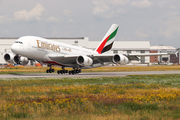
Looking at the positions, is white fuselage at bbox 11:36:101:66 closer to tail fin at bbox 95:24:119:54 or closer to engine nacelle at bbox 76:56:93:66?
engine nacelle at bbox 76:56:93:66

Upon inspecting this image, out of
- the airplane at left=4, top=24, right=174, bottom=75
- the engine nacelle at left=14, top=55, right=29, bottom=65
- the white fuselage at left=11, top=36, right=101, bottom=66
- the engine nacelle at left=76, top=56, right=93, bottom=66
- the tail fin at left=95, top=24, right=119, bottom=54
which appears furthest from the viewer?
the tail fin at left=95, top=24, right=119, bottom=54

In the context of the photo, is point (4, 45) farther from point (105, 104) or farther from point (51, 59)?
point (105, 104)

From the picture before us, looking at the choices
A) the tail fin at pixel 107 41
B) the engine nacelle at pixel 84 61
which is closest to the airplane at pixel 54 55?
the engine nacelle at pixel 84 61

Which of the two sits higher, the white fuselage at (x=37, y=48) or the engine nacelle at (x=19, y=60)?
the white fuselage at (x=37, y=48)

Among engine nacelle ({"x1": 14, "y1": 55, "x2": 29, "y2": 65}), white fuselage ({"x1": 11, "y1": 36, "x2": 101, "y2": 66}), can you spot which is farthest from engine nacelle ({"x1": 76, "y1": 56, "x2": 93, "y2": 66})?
engine nacelle ({"x1": 14, "y1": 55, "x2": 29, "y2": 65})

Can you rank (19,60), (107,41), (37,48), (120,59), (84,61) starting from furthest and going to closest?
(107,41), (19,60), (84,61), (120,59), (37,48)

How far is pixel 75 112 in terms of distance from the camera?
1177 centimetres

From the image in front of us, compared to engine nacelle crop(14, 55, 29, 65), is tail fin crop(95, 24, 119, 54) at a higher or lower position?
higher

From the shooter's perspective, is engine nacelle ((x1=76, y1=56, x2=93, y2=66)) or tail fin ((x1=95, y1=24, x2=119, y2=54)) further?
tail fin ((x1=95, y1=24, x2=119, y2=54))

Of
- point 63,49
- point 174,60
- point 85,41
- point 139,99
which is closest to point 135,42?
point 85,41

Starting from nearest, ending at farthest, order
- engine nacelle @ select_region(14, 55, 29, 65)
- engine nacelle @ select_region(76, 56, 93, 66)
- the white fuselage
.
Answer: the white fuselage < engine nacelle @ select_region(76, 56, 93, 66) < engine nacelle @ select_region(14, 55, 29, 65)

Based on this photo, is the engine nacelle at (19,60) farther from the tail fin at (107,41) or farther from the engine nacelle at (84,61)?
the tail fin at (107,41)

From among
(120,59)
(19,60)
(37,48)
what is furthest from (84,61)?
(19,60)

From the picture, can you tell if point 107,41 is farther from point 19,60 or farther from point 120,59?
point 19,60
